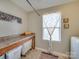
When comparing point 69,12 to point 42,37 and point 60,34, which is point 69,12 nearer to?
point 60,34

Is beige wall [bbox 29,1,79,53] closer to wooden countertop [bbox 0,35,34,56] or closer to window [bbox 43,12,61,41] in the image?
window [bbox 43,12,61,41]

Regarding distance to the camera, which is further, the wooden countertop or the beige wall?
the beige wall

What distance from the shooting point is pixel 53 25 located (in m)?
3.88

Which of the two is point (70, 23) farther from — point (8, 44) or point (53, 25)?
point (8, 44)

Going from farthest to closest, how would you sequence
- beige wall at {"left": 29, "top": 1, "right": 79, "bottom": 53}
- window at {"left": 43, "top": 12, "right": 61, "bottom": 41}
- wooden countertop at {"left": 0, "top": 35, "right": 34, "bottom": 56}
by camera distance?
1. window at {"left": 43, "top": 12, "right": 61, "bottom": 41}
2. beige wall at {"left": 29, "top": 1, "right": 79, "bottom": 53}
3. wooden countertop at {"left": 0, "top": 35, "right": 34, "bottom": 56}

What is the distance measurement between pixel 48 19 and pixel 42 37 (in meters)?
1.10

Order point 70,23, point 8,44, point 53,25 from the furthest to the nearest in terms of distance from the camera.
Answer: point 53,25 → point 70,23 → point 8,44

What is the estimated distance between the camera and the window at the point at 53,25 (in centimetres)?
375

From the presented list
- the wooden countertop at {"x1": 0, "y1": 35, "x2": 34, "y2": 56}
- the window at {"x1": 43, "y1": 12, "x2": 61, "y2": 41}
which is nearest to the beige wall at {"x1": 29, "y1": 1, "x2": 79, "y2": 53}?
the window at {"x1": 43, "y1": 12, "x2": 61, "y2": 41}

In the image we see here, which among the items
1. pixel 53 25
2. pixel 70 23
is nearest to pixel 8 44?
pixel 53 25

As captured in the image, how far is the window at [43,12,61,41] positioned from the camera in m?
3.75

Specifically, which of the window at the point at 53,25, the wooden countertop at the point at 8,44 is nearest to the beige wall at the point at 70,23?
the window at the point at 53,25

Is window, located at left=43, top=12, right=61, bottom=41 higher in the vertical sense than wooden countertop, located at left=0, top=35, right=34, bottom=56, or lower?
higher

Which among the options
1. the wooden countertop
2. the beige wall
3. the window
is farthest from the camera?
the window
